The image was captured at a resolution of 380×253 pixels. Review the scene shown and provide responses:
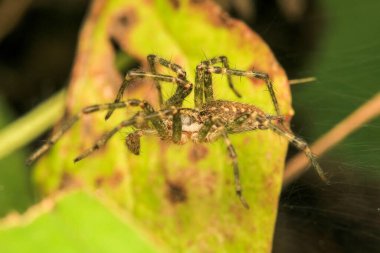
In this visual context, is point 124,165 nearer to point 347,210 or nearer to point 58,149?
point 58,149

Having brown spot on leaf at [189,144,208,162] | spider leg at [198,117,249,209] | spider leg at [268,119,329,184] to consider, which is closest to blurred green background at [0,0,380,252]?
spider leg at [268,119,329,184]

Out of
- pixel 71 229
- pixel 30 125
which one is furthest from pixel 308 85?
pixel 30 125

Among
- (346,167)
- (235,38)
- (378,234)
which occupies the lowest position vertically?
(378,234)

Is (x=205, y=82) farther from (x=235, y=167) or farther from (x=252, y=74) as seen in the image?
(x=235, y=167)

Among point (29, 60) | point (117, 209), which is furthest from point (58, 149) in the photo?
point (29, 60)

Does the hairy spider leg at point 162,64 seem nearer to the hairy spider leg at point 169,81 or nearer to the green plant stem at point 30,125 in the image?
the hairy spider leg at point 169,81

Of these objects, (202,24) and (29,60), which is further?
(29,60)

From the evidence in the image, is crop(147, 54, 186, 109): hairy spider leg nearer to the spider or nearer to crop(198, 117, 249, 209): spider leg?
the spider
